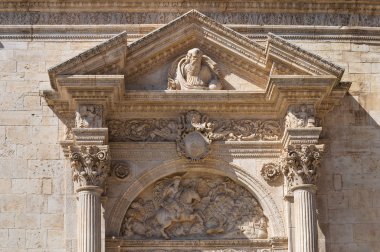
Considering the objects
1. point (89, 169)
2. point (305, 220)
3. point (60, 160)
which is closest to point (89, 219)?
point (89, 169)

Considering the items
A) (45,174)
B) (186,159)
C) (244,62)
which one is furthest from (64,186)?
(244,62)

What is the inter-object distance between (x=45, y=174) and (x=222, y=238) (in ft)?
10.2

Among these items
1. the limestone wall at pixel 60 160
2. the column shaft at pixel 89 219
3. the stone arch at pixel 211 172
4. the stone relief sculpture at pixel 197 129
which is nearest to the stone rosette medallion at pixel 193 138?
the stone relief sculpture at pixel 197 129

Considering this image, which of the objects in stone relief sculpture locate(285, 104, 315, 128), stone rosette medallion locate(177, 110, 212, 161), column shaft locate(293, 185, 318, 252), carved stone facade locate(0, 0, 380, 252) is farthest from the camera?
stone rosette medallion locate(177, 110, 212, 161)

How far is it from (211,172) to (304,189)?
5.57ft

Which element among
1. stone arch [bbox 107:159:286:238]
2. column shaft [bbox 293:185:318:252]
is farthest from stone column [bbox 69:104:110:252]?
column shaft [bbox 293:185:318:252]

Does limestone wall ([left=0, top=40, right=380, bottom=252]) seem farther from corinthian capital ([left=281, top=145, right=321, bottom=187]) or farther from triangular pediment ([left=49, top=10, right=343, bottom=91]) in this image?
triangular pediment ([left=49, top=10, right=343, bottom=91])

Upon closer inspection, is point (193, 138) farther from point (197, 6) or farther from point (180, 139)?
point (197, 6)

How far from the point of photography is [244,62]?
21344 mm

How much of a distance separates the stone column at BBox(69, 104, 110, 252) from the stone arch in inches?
22.5

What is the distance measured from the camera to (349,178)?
21344mm

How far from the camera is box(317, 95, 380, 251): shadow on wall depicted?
69.2ft

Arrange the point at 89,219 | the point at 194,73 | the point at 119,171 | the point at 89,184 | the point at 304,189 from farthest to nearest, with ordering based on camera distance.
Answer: the point at 194,73
the point at 119,171
the point at 304,189
the point at 89,184
the point at 89,219

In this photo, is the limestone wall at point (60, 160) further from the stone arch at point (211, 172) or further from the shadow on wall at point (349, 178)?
the stone arch at point (211, 172)
